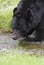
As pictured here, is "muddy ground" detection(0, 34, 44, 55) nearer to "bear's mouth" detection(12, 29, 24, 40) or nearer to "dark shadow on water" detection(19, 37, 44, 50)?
"dark shadow on water" detection(19, 37, 44, 50)

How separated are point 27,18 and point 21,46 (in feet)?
2.52

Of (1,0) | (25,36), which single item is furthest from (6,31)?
(1,0)

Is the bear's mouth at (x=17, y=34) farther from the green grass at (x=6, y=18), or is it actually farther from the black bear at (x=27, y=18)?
the green grass at (x=6, y=18)

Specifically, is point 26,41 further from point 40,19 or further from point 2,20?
point 2,20

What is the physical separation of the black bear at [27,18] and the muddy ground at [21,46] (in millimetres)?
234

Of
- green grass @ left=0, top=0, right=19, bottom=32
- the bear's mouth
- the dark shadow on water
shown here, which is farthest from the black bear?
green grass @ left=0, top=0, right=19, bottom=32

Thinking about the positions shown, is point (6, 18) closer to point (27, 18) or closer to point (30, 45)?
point (27, 18)

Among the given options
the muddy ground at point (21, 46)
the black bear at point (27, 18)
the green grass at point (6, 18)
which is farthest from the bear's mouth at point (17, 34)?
the green grass at point (6, 18)

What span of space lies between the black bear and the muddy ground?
0.23 m

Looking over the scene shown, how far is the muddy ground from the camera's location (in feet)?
24.1

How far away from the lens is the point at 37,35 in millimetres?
8578

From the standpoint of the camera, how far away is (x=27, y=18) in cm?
810

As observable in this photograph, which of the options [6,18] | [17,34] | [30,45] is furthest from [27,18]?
[6,18]

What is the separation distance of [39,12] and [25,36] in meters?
0.75
